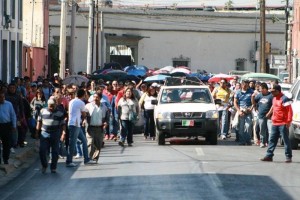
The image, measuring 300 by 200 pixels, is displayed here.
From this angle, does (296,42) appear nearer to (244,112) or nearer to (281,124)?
(244,112)

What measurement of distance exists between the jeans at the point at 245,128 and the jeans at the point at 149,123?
3.41 metres

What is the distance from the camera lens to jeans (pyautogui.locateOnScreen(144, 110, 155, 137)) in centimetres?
3222

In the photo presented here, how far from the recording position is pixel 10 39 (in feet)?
141

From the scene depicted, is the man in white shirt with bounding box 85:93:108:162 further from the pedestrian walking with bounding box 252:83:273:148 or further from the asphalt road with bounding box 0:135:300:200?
the pedestrian walking with bounding box 252:83:273:148

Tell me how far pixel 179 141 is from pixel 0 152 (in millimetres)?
10112

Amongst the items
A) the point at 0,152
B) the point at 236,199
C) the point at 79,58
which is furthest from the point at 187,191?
the point at 79,58

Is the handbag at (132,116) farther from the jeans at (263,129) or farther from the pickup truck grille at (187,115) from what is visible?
the jeans at (263,129)

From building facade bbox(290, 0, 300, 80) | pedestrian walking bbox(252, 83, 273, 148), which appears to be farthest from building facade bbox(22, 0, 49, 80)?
pedestrian walking bbox(252, 83, 273, 148)

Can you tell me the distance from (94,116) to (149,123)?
30.5 feet

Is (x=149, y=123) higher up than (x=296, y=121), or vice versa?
(x=296, y=121)

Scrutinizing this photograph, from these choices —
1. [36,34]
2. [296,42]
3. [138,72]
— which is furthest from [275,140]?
[296,42]

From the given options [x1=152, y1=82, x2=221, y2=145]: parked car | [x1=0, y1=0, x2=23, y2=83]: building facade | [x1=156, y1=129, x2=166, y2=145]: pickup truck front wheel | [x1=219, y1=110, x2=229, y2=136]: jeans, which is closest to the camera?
[x1=152, y1=82, x2=221, y2=145]: parked car

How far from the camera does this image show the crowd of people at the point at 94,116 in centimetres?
2114

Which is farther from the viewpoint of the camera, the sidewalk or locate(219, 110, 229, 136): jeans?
locate(219, 110, 229, 136): jeans
